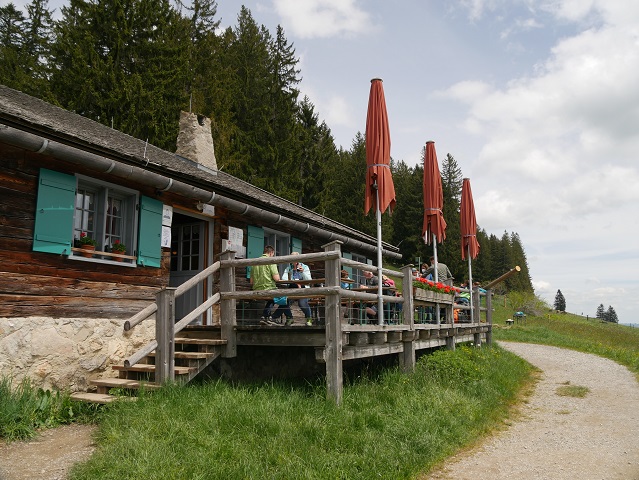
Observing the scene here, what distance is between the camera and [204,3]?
28812mm

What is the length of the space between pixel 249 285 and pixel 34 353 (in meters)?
4.93

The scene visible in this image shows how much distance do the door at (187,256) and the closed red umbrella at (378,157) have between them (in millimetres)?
3533

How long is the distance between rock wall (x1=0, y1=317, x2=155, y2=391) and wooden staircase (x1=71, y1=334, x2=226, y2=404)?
28cm

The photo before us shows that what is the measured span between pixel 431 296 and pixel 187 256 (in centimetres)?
Result: 491

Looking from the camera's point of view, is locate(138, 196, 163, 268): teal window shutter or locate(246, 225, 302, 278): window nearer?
locate(138, 196, 163, 268): teal window shutter

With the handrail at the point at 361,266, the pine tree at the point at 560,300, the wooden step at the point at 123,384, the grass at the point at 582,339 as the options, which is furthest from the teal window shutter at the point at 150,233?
the pine tree at the point at 560,300

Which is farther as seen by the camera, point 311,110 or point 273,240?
point 311,110

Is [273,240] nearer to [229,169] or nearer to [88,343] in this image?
[88,343]

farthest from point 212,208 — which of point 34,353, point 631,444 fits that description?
point 631,444

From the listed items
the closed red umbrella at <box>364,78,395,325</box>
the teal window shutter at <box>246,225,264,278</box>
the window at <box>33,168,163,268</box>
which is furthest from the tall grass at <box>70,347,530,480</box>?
the teal window shutter at <box>246,225,264,278</box>

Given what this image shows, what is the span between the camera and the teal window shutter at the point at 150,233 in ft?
27.8

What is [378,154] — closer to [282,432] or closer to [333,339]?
[333,339]

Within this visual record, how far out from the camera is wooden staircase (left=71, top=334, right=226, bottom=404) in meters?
6.58

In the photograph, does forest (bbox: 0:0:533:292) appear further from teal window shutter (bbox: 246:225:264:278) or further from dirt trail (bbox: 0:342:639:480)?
dirt trail (bbox: 0:342:639:480)
